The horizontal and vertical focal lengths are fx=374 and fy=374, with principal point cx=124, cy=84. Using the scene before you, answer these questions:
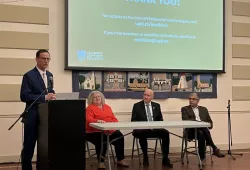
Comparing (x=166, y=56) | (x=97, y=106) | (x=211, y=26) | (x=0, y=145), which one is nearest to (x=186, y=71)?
(x=166, y=56)

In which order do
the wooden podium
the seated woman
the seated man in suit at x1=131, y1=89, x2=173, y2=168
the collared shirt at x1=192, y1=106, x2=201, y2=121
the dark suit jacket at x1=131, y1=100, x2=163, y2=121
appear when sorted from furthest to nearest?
the collared shirt at x1=192, y1=106, x2=201, y2=121 < the dark suit jacket at x1=131, y1=100, x2=163, y2=121 < the seated man in suit at x1=131, y1=89, x2=173, y2=168 < the seated woman < the wooden podium

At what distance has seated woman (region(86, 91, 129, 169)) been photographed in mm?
5004

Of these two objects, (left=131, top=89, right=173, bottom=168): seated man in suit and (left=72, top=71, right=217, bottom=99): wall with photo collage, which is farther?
(left=72, top=71, right=217, bottom=99): wall with photo collage

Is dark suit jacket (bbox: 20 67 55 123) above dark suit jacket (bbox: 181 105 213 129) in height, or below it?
above

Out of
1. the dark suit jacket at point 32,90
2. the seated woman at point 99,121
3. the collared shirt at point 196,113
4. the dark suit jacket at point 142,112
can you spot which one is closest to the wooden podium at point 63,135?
the dark suit jacket at point 32,90

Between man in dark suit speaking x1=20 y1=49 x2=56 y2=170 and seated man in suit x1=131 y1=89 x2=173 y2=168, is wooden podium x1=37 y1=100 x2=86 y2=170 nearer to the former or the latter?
man in dark suit speaking x1=20 y1=49 x2=56 y2=170

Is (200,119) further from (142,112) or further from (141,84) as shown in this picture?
(141,84)

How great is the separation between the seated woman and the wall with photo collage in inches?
18.2

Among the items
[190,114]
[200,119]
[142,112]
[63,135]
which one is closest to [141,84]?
[142,112]

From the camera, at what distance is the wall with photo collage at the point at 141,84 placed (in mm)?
5742

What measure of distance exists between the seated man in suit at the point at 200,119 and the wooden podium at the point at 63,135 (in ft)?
7.63

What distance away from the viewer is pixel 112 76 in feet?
19.3

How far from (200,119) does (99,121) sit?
5.41 ft

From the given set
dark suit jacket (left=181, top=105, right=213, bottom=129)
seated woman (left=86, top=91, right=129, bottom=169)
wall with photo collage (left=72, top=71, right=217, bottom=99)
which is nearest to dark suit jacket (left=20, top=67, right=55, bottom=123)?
seated woman (left=86, top=91, right=129, bottom=169)
